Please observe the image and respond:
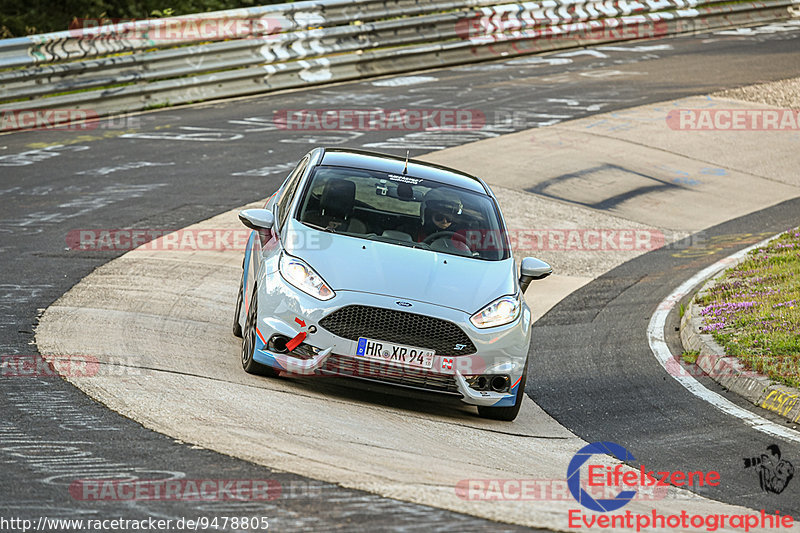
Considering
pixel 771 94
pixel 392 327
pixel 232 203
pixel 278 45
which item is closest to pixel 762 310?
pixel 392 327

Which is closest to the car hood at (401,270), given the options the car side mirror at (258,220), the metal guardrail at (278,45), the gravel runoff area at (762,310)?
the car side mirror at (258,220)

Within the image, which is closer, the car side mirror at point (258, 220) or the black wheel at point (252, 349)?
the black wheel at point (252, 349)

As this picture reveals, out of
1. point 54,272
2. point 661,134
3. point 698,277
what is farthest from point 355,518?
point 661,134

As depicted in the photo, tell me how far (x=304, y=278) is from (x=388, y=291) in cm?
63

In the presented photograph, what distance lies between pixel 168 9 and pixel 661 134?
36.3ft

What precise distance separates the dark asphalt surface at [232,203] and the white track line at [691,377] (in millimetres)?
200

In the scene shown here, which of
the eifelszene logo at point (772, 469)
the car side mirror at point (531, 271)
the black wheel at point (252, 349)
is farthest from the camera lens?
the car side mirror at point (531, 271)

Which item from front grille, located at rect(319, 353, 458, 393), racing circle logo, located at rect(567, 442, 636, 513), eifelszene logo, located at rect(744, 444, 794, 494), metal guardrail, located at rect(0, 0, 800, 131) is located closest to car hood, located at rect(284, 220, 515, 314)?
front grille, located at rect(319, 353, 458, 393)

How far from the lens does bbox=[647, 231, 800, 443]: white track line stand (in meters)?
8.20

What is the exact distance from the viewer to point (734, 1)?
101 ft

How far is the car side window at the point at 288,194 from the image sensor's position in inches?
340

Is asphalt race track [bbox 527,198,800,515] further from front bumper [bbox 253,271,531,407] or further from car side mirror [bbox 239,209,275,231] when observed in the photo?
car side mirror [bbox 239,209,275,231]

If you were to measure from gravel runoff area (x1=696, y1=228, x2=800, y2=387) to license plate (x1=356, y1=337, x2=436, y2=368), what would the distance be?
348 cm

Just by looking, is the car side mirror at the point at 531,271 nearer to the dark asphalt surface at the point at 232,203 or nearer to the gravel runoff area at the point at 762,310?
the dark asphalt surface at the point at 232,203
